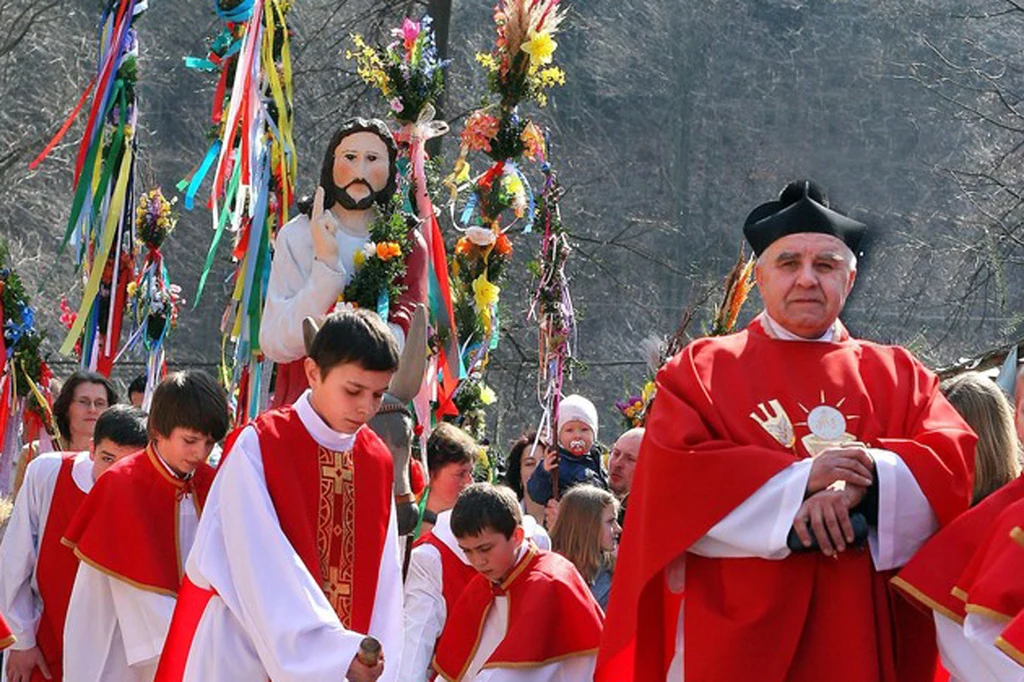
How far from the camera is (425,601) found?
7.24 m

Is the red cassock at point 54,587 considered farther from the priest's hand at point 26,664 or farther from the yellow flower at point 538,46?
the yellow flower at point 538,46

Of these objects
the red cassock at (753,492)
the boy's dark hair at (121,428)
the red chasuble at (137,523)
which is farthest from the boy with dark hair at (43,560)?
the red cassock at (753,492)

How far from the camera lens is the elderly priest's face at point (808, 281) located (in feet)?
17.4

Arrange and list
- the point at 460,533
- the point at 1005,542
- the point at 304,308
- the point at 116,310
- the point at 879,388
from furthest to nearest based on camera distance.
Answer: the point at 116,310 < the point at 304,308 < the point at 460,533 < the point at 879,388 < the point at 1005,542

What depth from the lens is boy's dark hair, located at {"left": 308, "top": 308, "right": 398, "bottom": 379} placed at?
18.1 feet

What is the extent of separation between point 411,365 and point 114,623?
1.47m

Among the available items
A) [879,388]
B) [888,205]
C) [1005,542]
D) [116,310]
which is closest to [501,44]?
[116,310]

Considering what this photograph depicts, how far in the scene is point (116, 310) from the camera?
1074cm

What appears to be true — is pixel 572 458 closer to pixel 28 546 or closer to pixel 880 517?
pixel 28 546

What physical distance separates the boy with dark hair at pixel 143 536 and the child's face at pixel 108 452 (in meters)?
0.54

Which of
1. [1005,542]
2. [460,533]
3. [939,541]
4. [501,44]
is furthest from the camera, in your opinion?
[501,44]

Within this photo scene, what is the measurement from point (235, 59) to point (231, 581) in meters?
4.81

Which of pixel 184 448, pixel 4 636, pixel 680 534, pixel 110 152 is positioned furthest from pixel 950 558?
pixel 110 152

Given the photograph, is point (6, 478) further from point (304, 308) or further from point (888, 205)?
point (888, 205)
